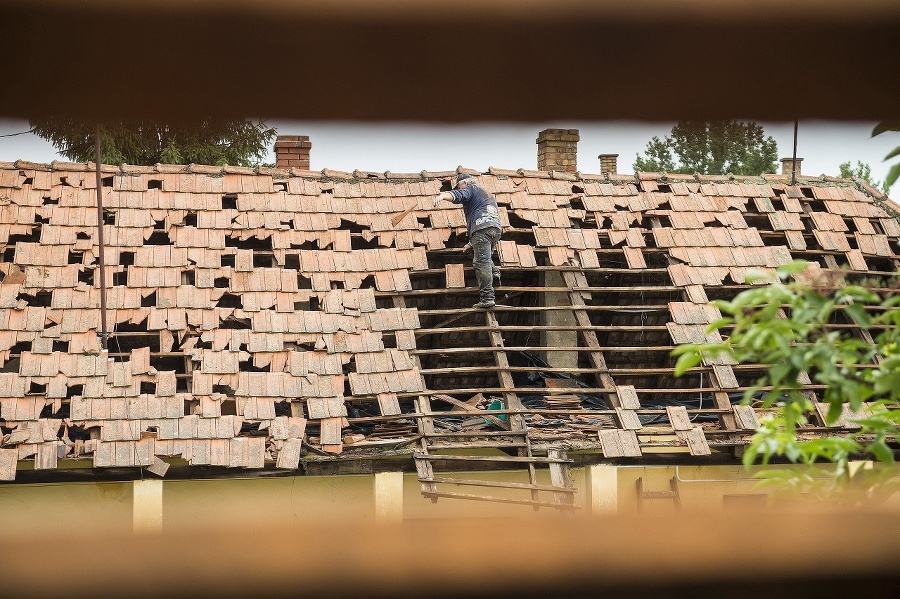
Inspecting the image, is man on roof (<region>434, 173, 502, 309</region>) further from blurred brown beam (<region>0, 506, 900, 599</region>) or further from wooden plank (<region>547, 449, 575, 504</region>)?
blurred brown beam (<region>0, 506, 900, 599</region>)

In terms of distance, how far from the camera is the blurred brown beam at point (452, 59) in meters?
0.81

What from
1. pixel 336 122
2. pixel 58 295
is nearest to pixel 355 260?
pixel 58 295

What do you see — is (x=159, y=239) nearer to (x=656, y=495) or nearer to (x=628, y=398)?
(x=628, y=398)

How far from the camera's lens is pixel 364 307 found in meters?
11.8

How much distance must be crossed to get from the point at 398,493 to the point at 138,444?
8.52 ft

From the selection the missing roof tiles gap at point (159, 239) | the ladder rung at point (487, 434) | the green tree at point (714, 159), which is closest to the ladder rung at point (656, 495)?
the ladder rung at point (487, 434)

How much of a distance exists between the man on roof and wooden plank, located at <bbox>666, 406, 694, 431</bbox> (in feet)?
7.79

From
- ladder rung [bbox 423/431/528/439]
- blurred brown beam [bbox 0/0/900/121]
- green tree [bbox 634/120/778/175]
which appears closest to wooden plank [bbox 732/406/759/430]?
ladder rung [bbox 423/431/528/439]

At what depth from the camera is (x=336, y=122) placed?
901mm

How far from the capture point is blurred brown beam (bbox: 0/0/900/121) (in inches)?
32.0

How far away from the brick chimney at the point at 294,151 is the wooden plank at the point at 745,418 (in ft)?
23.1

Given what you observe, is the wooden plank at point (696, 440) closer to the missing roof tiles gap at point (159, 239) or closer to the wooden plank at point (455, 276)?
the wooden plank at point (455, 276)

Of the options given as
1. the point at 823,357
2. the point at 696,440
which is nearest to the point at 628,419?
the point at 696,440

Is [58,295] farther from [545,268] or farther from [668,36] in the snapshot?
[668,36]
